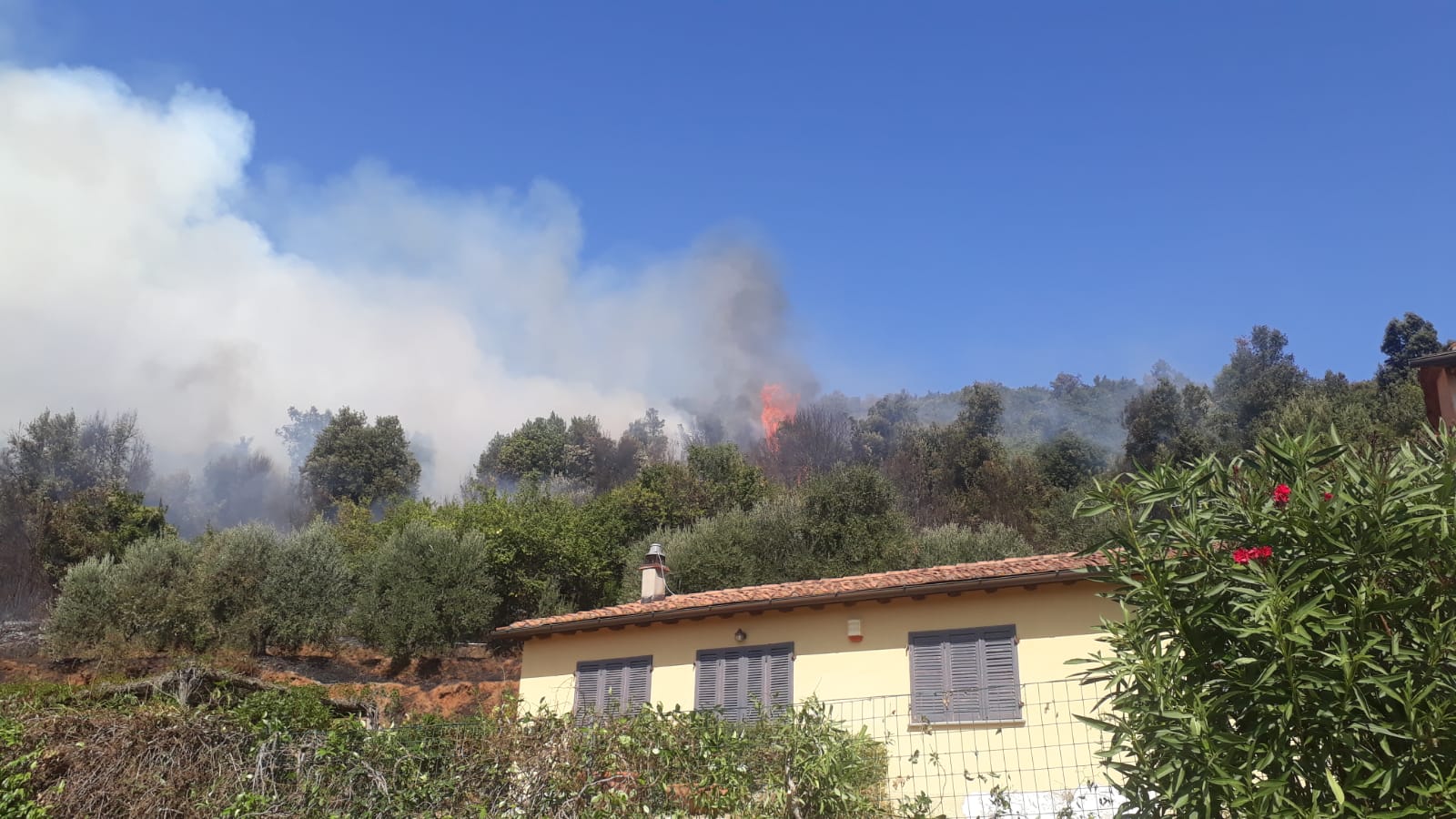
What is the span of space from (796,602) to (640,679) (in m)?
2.91

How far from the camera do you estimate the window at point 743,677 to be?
13.4 metres

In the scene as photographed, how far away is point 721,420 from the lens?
3150 inches

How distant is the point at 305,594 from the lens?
2609cm

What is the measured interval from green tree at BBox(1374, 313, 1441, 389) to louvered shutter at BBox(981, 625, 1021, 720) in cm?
3499

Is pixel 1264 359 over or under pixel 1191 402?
over

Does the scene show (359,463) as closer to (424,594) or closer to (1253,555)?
(424,594)

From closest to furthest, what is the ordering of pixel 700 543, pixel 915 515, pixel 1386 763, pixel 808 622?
pixel 1386 763, pixel 808 622, pixel 700 543, pixel 915 515

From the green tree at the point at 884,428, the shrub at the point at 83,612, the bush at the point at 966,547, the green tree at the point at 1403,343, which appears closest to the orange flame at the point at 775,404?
the green tree at the point at 884,428

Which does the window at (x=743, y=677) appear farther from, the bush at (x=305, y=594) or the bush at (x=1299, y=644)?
the bush at (x=305, y=594)

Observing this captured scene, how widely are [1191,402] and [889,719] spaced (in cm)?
3862

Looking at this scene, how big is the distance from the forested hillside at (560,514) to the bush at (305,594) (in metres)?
0.05

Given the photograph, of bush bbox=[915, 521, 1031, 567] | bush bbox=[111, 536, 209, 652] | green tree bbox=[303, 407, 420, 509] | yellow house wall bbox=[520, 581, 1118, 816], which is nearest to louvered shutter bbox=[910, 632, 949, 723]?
yellow house wall bbox=[520, 581, 1118, 816]

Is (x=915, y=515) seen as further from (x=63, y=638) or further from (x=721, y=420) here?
(x=721, y=420)

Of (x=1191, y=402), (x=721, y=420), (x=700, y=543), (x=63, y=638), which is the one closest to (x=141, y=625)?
(x=63, y=638)
